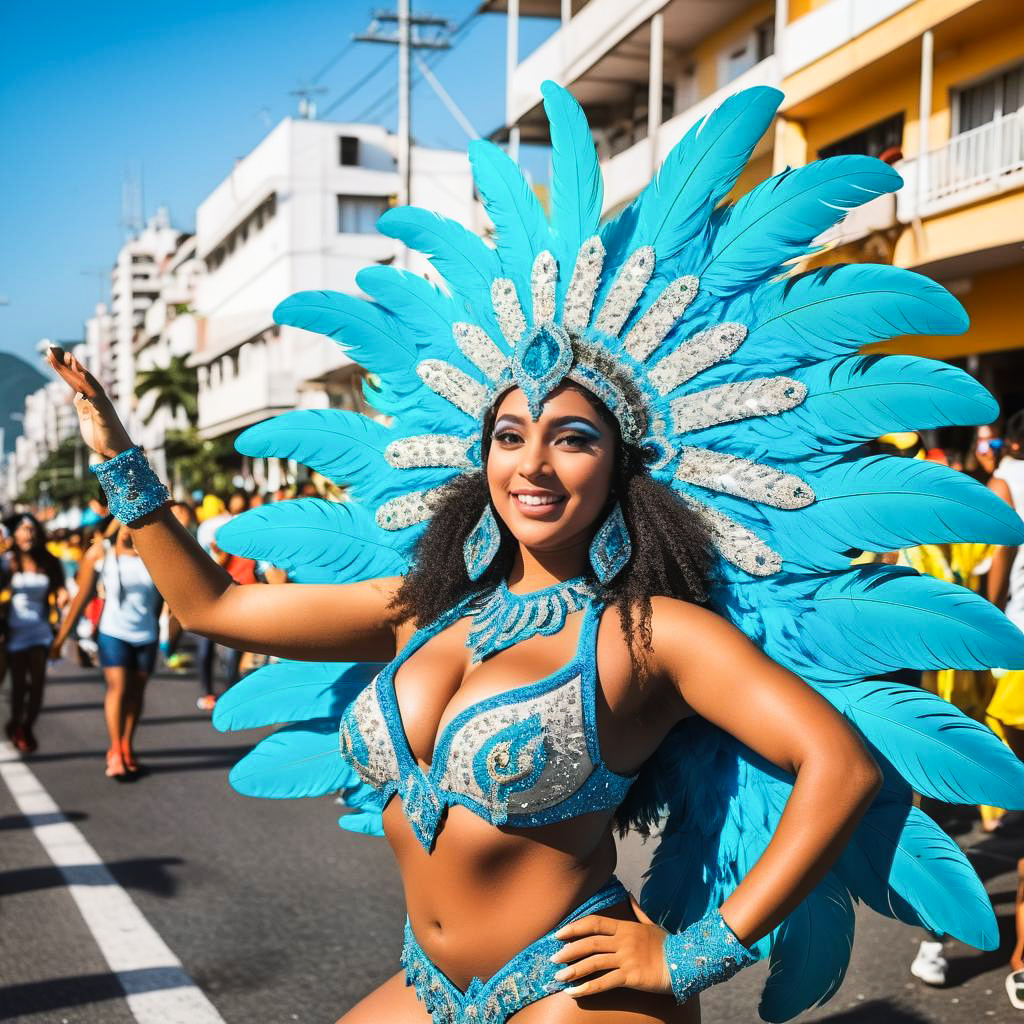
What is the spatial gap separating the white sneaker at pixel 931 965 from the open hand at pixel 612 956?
2.63 metres

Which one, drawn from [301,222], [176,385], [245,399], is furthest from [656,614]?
[176,385]

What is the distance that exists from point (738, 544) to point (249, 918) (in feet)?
11.4

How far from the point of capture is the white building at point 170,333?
53750mm

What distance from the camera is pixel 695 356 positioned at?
2385 mm

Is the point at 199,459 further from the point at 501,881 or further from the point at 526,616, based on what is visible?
the point at 501,881

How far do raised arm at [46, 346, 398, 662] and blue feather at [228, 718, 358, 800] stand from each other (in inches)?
10.4

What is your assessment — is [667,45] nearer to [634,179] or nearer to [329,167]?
[634,179]

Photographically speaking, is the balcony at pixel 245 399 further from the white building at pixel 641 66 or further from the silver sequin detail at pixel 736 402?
the silver sequin detail at pixel 736 402

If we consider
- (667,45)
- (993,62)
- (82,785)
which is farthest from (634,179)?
(82,785)

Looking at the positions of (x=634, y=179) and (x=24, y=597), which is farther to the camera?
(x=634, y=179)

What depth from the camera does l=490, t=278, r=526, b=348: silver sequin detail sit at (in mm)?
2510

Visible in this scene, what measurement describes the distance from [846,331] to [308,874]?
4.24m

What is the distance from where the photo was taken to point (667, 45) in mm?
20656

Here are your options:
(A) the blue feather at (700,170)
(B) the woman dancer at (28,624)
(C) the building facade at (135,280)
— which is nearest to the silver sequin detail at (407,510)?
(A) the blue feather at (700,170)
